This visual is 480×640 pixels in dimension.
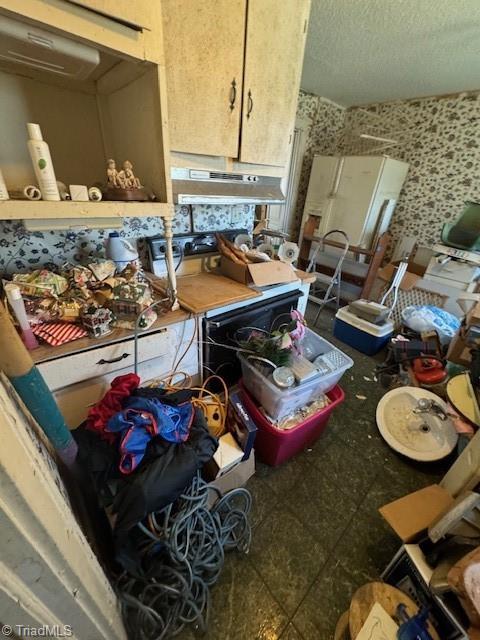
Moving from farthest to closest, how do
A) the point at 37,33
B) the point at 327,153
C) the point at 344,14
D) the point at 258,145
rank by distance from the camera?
the point at 327,153 → the point at 344,14 → the point at 258,145 → the point at 37,33

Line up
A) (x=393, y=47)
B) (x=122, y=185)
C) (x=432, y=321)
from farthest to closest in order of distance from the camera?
(x=432, y=321), (x=393, y=47), (x=122, y=185)

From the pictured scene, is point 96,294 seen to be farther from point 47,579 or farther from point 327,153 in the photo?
point 327,153

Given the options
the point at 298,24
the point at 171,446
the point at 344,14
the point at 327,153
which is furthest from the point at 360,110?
the point at 171,446

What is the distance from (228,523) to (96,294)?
113 centimetres

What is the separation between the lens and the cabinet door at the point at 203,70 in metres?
0.98

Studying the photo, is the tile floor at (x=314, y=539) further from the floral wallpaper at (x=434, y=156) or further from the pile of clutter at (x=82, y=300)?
the floral wallpaper at (x=434, y=156)

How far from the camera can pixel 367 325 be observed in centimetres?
234

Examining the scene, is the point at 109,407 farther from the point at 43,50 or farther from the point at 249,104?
the point at 249,104

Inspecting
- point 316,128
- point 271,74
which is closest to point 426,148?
point 316,128

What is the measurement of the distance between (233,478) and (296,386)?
539 mm

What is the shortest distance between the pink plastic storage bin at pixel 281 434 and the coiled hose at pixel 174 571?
1.38ft

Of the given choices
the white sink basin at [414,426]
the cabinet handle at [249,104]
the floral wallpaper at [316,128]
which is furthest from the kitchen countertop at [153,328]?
the floral wallpaper at [316,128]

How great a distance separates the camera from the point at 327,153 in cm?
353

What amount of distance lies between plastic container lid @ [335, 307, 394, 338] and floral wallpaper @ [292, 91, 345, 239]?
1.94 meters
